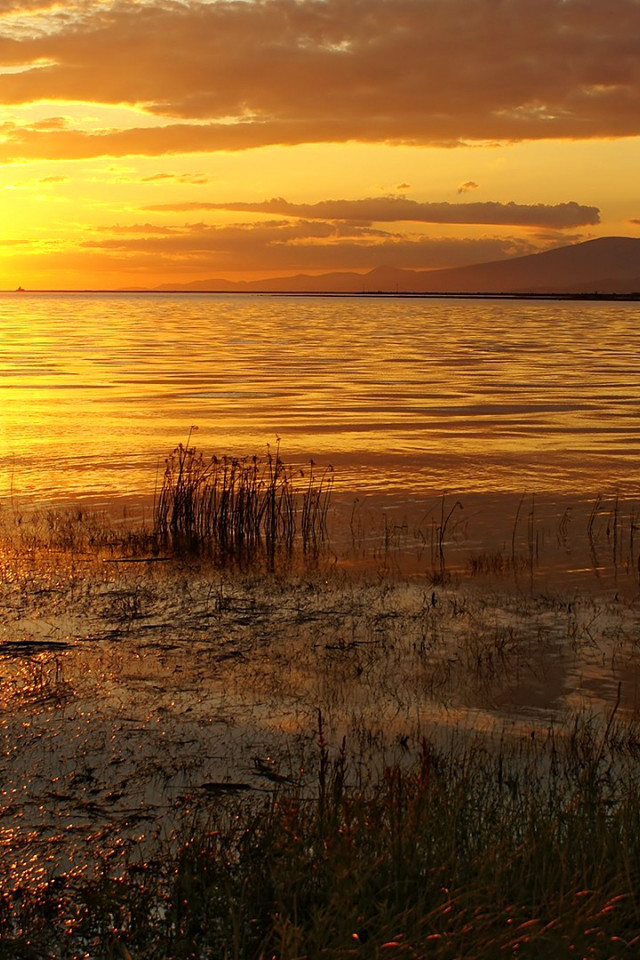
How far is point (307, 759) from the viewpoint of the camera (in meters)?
7.64

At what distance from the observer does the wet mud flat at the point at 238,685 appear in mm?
6836

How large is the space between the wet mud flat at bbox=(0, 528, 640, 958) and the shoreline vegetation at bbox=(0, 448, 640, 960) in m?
0.03

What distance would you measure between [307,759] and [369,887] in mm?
2466

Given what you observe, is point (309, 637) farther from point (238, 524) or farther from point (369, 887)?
point (369, 887)

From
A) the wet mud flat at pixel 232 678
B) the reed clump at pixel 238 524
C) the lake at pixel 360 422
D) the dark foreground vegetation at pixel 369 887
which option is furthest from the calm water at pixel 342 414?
the dark foreground vegetation at pixel 369 887

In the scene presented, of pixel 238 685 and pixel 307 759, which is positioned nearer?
pixel 307 759

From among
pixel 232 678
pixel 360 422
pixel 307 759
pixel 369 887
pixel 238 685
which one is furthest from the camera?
pixel 360 422

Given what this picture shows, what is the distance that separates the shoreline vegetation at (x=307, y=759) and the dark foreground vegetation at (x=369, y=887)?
18 mm

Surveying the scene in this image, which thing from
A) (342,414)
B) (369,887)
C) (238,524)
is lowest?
(369,887)

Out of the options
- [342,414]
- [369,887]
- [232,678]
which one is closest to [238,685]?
[232,678]

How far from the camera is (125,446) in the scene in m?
25.0

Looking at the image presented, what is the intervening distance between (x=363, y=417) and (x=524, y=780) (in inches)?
937

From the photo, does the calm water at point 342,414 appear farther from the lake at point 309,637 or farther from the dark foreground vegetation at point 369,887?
the dark foreground vegetation at point 369,887

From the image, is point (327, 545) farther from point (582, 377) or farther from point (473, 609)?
point (582, 377)
